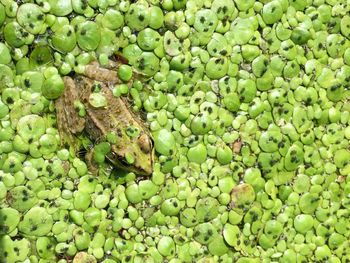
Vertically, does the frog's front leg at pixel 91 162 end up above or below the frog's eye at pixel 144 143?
below

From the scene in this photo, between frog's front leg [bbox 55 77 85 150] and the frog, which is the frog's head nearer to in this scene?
the frog

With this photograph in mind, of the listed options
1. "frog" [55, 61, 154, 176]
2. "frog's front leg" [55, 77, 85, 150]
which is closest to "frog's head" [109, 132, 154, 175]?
"frog" [55, 61, 154, 176]

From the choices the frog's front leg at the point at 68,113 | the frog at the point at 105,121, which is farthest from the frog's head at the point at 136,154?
the frog's front leg at the point at 68,113

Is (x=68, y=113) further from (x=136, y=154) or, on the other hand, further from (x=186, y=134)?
(x=186, y=134)

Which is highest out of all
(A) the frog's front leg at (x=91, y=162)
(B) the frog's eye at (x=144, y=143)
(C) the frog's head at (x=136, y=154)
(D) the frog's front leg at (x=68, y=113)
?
(D) the frog's front leg at (x=68, y=113)

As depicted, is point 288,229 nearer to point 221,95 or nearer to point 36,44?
point 221,95

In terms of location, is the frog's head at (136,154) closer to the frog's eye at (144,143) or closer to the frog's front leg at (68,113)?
the frog's eye at (144,143)

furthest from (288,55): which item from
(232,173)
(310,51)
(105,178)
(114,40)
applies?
(105,178)

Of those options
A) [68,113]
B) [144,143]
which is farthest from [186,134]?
[68,113]
